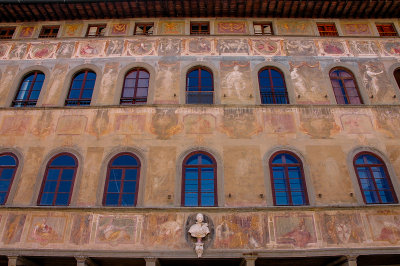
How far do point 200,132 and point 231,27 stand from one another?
492 cm

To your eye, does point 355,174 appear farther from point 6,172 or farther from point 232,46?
point 6,172

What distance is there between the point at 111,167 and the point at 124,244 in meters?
2.34

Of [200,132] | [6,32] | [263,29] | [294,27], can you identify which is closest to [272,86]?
[263,29]

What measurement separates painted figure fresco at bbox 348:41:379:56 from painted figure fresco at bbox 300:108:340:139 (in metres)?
3.18

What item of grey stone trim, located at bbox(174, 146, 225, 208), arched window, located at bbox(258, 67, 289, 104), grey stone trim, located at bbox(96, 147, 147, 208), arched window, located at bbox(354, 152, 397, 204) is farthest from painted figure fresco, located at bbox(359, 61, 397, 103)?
grey stone trim, located at bbox(96, 147, 147, 208)

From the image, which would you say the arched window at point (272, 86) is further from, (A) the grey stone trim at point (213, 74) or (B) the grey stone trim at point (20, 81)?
(B) the grey stone trim at point (20, 81)

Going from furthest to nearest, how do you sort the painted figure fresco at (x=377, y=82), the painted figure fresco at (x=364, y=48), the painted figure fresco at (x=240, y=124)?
the painted figure fresco at (x=364, y=48) < the painted figure fresco at (x=377, y=82) < the painted figure fresco at (x=240, y=124)

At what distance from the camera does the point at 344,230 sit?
930 centimetres

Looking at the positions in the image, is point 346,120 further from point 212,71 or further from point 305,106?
point 212,71

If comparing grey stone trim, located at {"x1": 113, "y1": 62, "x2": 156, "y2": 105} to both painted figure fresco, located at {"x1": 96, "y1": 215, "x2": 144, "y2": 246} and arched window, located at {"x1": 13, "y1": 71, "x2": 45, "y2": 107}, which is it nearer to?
arched window, located at {"x1": 13, "y1": 71, "x2": 45, "y2": 107}

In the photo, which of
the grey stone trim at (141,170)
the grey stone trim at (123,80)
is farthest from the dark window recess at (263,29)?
the grey stone trim at (141,170)

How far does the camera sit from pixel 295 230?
30.5 feet

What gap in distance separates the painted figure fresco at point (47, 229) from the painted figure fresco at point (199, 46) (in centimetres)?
707

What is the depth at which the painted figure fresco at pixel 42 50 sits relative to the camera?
13.0 m
